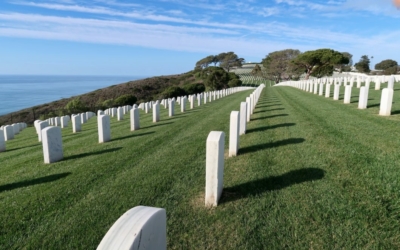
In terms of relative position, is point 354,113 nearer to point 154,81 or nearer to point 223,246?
point 223,246

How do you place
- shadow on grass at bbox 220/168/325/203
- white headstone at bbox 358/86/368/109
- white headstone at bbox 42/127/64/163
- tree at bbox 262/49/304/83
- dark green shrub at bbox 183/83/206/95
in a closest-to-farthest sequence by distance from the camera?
1. shadow on grass at bbox 220/168/325/203
2. white headstone at bbox 42/127/64/163
3. white headstone at bbox 358/86/368/109
4. dark green shrub at bbox 183/83/206/95
5. tree at bbox 262/49/304/83

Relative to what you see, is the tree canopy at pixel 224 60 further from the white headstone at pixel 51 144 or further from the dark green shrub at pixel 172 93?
the white headstone at pixel 51 144

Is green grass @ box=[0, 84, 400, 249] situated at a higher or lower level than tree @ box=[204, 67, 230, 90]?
lower

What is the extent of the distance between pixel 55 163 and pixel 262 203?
4817mm

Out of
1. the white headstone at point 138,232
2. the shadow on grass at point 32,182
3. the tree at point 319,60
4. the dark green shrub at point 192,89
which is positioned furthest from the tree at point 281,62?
the white headstone at point 138,232

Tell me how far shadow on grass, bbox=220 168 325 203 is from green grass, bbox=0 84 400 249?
15 mm

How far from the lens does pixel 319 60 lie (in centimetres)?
4812

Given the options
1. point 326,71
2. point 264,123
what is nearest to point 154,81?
point 326,71

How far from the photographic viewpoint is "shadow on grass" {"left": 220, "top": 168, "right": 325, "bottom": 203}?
155 inches

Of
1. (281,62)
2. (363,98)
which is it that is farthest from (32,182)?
(281,62)

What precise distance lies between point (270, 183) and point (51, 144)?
16.2ft

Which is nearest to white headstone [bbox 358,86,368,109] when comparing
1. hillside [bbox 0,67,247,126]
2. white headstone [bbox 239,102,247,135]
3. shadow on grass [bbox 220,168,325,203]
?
white headstone [bbox 239,102,247,135]

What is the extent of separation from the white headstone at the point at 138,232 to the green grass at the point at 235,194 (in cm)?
129

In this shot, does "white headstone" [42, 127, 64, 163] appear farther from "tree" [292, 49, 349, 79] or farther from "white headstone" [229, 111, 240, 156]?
"tree" [292, 49, 349, 79]
